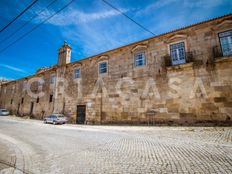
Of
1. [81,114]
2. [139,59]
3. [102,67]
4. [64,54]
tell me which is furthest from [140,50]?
[64,54]

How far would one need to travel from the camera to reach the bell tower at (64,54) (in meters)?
22.7

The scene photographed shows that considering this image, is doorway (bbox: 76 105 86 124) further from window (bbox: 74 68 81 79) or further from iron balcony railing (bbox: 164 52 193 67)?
iron balcony railing (bbox: 164 52 193 67)

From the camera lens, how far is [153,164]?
402 cm

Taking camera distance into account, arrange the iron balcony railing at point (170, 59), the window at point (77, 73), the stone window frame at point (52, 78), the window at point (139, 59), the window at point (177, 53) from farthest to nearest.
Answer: the stone window frame at point (52, 78), the window at point (77, 73), the window at point (139, 59), the window at point (177, 53), the iron balcony railing at point (170, 59)

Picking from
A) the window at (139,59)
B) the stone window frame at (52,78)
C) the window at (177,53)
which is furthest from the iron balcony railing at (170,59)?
the stone window frame at (52,78)

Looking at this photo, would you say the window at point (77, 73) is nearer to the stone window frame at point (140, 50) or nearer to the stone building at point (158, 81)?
the stone building at point (158, 81)

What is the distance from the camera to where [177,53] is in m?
13.0

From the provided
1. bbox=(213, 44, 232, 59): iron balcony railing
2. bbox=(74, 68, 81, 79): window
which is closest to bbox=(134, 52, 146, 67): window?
bbox=(213, 44, 232, 59): iron balcony railing

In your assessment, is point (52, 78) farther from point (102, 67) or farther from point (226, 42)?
point (226, 42)

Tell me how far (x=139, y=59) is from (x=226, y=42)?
732 centimetres

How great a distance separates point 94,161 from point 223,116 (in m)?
10.3

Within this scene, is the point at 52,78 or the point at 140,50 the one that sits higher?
the point at 140,50

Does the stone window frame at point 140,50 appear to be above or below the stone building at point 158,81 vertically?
above

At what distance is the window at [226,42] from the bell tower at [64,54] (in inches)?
779
